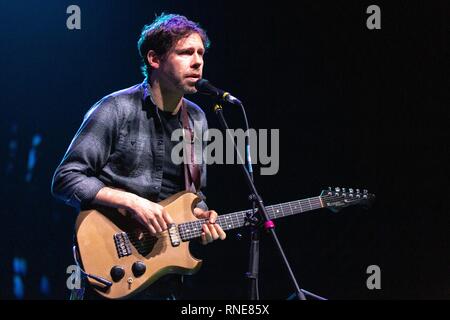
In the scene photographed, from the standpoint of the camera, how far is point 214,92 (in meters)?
2.57

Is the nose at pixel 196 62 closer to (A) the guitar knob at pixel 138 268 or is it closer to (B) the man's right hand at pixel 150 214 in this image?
(B) the man's right hand at pixel 150 214

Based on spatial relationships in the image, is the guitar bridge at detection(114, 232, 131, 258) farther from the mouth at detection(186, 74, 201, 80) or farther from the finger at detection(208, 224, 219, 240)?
the mouth at detection(186, 74, 201, 80)

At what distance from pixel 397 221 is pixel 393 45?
4.85 feet

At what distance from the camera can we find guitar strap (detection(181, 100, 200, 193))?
296 cm

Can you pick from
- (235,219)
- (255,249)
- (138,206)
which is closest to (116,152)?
(138,206)

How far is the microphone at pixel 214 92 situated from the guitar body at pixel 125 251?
0.63 meters

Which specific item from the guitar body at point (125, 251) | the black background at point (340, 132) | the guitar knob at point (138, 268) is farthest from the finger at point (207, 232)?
the black background at point (340, 132)

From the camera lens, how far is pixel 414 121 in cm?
428

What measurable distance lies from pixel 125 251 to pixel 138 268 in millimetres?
109

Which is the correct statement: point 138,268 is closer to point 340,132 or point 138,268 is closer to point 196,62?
point 196,62

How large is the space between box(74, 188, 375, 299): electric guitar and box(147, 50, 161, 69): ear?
0.80 metres

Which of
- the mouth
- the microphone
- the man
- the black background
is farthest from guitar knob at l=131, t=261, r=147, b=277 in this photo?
the black background
